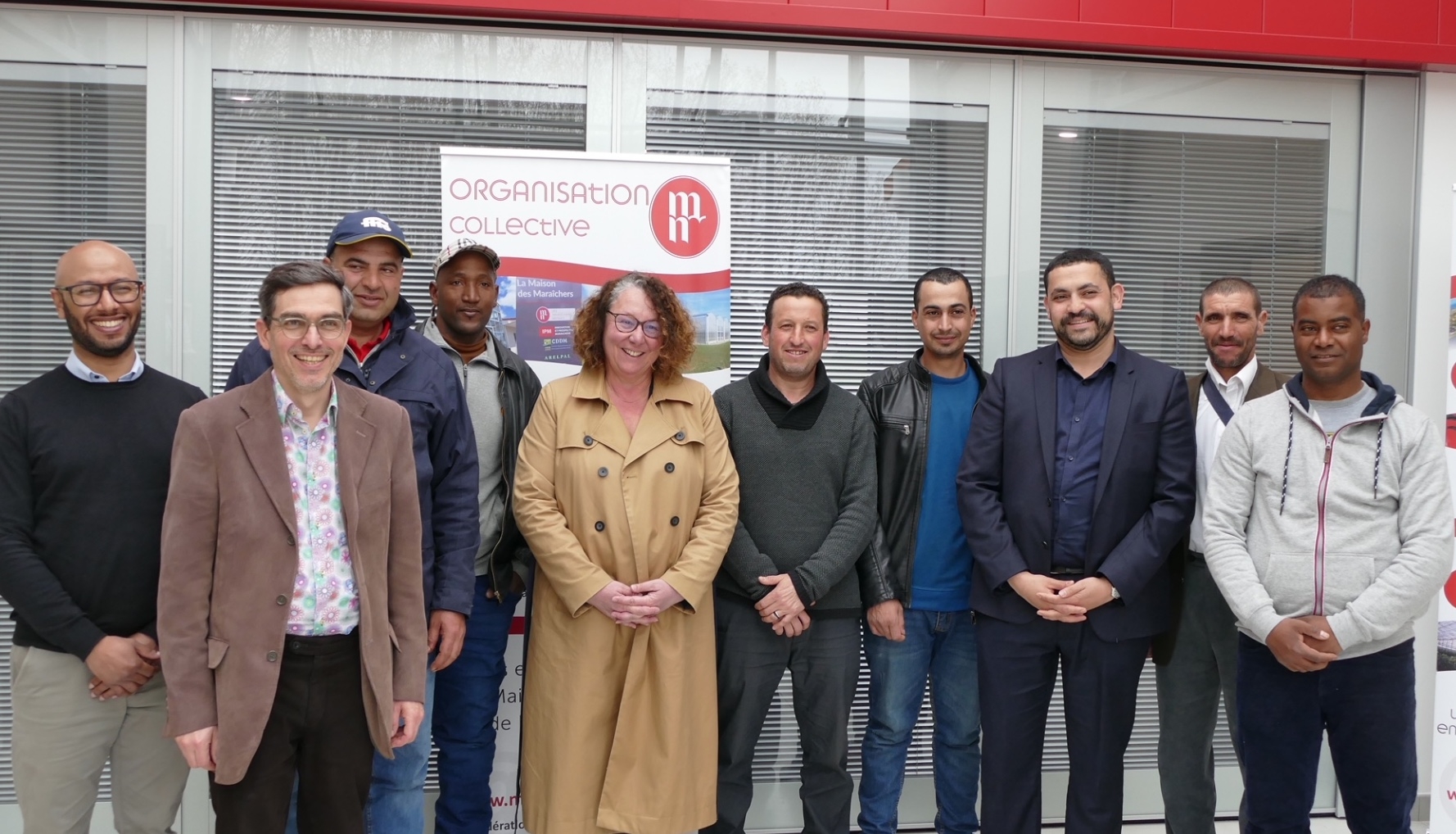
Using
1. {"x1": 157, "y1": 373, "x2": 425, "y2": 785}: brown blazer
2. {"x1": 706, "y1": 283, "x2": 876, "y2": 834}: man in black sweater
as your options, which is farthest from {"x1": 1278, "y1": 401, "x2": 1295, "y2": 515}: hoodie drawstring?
{"x1": 157, "y1": 373, "x2": 425, "y2": 785}: brown blazer

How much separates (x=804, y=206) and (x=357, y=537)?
260 centimetres

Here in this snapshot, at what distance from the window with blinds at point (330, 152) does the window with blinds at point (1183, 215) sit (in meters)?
2.18

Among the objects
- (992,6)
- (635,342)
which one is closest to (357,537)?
(635,342)

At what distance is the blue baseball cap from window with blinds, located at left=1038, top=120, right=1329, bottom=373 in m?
2.76

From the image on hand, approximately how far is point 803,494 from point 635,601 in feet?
2.28

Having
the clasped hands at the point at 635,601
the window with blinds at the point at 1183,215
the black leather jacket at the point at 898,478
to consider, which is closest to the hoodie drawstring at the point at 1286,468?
the black leather jacket at the point at 898,478

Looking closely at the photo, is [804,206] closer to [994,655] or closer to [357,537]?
[994,655]

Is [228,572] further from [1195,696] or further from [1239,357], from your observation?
[1239,357]

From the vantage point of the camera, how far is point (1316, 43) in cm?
452

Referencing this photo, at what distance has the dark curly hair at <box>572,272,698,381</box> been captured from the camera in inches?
137

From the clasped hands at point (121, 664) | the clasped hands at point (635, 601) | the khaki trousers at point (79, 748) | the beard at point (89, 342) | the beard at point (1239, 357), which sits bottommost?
the khaki trousers at point (79, 748)

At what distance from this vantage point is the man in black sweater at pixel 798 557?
3.55 m

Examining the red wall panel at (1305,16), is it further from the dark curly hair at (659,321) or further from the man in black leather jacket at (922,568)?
the dark curly hair at (659,321)

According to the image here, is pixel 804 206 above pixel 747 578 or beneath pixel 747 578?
above
